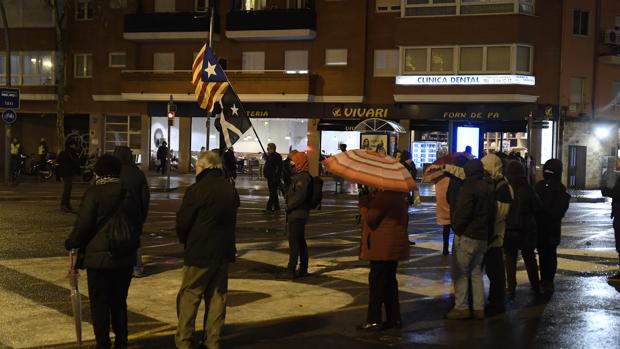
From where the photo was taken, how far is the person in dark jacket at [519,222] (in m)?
9.49

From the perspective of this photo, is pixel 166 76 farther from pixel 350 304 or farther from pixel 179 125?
pixel 350 304

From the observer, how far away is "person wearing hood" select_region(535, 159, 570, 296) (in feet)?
33.6

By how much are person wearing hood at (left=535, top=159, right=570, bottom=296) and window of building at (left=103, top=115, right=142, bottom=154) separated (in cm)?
3487

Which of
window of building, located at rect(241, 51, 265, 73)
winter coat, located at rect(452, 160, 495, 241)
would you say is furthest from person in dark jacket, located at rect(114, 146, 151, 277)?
window of building, located at rect(241, 51, 265, 73)

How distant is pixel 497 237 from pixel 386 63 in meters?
30.1

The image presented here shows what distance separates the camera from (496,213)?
28.7 feet

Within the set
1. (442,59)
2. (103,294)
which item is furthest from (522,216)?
(442,59)

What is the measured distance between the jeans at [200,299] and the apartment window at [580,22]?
3390 cm

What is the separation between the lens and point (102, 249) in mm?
6383

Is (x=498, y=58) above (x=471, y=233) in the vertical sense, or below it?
above

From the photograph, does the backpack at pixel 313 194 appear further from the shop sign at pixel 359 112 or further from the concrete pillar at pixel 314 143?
the concrete pillar at pixel 314 143

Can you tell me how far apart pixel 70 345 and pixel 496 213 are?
16.1ft

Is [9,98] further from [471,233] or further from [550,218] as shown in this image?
[471,233]

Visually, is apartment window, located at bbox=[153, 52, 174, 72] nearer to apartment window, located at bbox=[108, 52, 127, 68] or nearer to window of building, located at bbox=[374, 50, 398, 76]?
apartment window, located at bbox=[108, 52, 127, 68]
